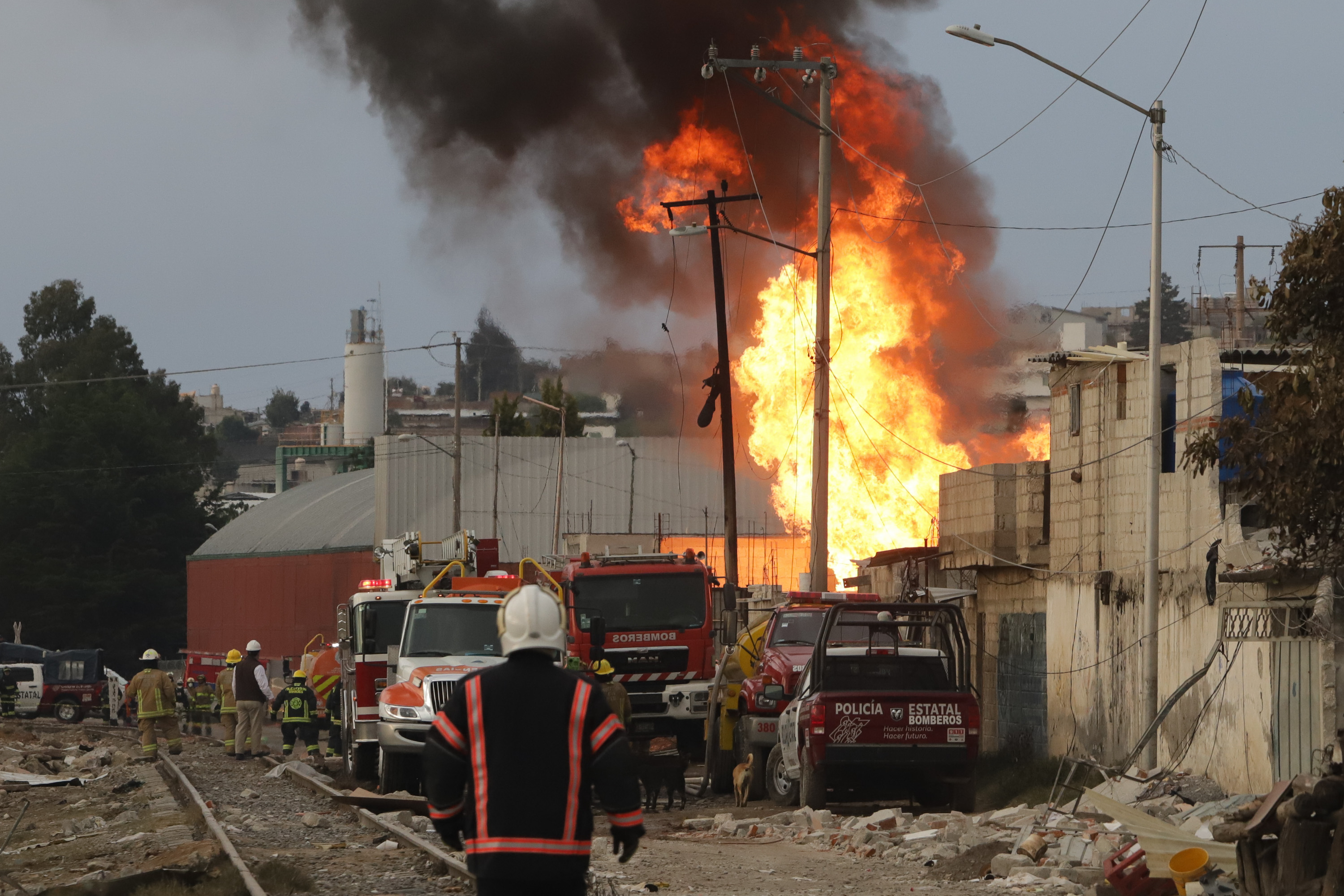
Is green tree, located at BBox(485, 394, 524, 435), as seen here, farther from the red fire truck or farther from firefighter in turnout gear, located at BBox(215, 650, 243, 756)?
the red fire truck

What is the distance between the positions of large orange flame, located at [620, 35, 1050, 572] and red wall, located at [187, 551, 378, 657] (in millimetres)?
25326

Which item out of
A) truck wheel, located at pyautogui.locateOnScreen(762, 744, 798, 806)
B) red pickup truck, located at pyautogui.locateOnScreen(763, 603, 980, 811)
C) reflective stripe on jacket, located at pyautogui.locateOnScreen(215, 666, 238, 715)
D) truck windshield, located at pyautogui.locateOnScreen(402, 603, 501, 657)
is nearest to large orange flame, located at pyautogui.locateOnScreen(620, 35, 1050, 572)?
reflective stripe on jacket, located at pyautogui.locateOnScreen(215, 666, 238, 715)

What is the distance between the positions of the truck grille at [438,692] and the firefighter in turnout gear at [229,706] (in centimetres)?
1057

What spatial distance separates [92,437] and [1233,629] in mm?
72392

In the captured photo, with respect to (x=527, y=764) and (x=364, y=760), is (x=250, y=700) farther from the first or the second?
(x=527, y=764)

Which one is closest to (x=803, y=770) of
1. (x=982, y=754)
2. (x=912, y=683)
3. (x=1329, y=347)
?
(x=912, y=683)

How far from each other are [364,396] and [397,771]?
99.8 m

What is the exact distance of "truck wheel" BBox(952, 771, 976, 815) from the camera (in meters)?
17.7

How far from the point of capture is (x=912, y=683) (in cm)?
1773

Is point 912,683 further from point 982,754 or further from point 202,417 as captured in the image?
point 202,417

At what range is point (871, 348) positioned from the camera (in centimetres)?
3538

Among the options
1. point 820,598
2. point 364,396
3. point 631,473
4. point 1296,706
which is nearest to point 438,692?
point 820,598

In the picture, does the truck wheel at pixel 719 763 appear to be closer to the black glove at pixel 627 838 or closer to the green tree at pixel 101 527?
the black glove at pixel 627 838

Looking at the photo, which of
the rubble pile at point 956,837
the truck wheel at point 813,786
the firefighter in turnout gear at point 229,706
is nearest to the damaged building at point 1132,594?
the rubble pile at point 956,837
